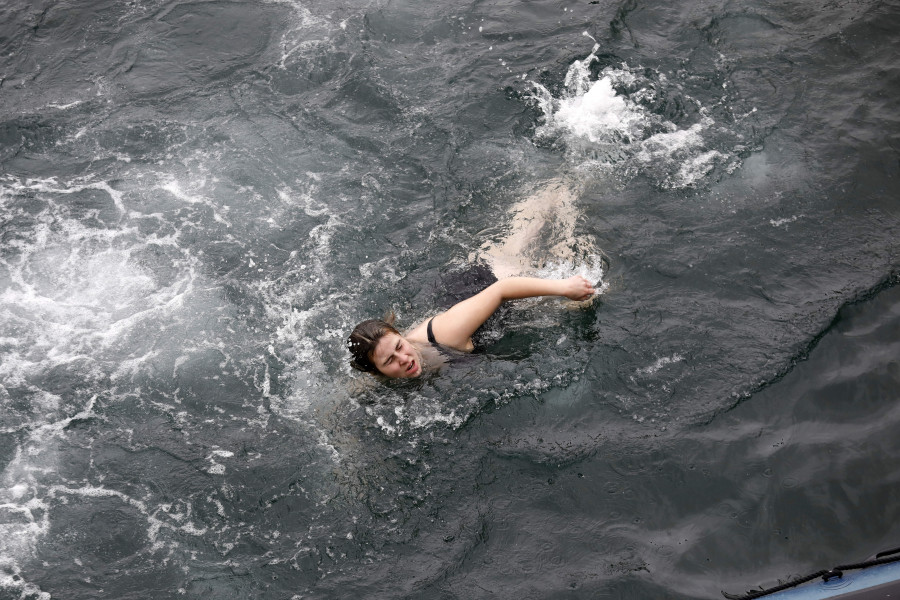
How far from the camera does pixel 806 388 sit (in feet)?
21.1

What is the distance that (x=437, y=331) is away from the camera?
21.5 ft

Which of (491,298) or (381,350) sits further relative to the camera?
(491,298)

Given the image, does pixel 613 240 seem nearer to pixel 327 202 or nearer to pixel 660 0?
pixel 327 202

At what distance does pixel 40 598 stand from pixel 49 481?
1.05m

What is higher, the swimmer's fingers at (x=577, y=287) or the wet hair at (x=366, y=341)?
the swimmer's fingers at (x=577, y=287)

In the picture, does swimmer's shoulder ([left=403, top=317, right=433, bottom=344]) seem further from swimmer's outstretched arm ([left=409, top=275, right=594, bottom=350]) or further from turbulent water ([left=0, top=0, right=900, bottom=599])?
turbulent water ([left=0, top=0, right=900, bottom=599])

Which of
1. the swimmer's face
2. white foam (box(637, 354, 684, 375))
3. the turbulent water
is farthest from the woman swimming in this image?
white foam (box(637, 354, 684, 375))

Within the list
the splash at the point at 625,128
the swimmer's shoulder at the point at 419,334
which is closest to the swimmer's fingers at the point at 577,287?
the swimmer's shoulder at the point at 419,334

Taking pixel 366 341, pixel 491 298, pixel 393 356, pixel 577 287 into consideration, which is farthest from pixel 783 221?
pixel 366 341

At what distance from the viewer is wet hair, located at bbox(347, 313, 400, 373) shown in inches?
247

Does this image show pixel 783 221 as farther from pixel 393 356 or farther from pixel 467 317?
pixel 393 356

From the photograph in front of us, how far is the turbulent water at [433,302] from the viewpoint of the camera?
597cm

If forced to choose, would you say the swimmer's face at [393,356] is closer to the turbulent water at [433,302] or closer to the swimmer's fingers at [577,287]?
the turbulent water at [433,302]

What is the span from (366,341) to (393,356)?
10.0 inches
